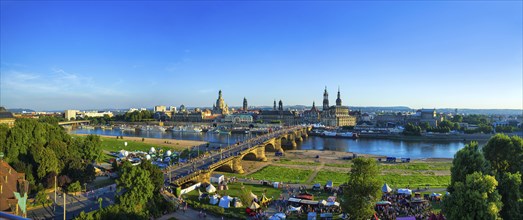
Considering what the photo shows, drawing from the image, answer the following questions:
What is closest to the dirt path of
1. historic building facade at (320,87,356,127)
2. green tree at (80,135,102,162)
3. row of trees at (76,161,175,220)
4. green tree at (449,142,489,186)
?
green tree at (449,142,489,186)

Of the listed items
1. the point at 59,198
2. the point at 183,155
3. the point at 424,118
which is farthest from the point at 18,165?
the point at 424,118

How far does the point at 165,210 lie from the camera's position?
26.1 metres

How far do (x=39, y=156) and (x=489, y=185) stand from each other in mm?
33625

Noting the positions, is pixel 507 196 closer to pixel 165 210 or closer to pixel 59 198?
pixel 165 210

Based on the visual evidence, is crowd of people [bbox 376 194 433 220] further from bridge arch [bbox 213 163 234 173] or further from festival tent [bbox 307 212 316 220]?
bridge arch [bbox 213 163 234 173]

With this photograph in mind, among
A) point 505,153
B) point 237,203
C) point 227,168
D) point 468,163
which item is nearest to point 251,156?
point 227,168

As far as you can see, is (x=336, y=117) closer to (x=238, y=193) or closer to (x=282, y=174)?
(x=282, y=174)

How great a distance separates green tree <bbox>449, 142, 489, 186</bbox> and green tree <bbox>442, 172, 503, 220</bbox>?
20.3 feet

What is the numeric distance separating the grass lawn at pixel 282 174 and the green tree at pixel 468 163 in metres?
19.6

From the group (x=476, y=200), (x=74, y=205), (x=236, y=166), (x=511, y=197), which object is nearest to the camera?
(x=476, y=200)

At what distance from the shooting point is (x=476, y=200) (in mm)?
16859

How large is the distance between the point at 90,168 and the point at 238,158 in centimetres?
1908

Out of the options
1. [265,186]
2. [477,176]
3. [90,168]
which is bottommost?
[265,186]

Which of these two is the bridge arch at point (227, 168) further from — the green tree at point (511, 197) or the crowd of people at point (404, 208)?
the green tree at point (511, 197)
